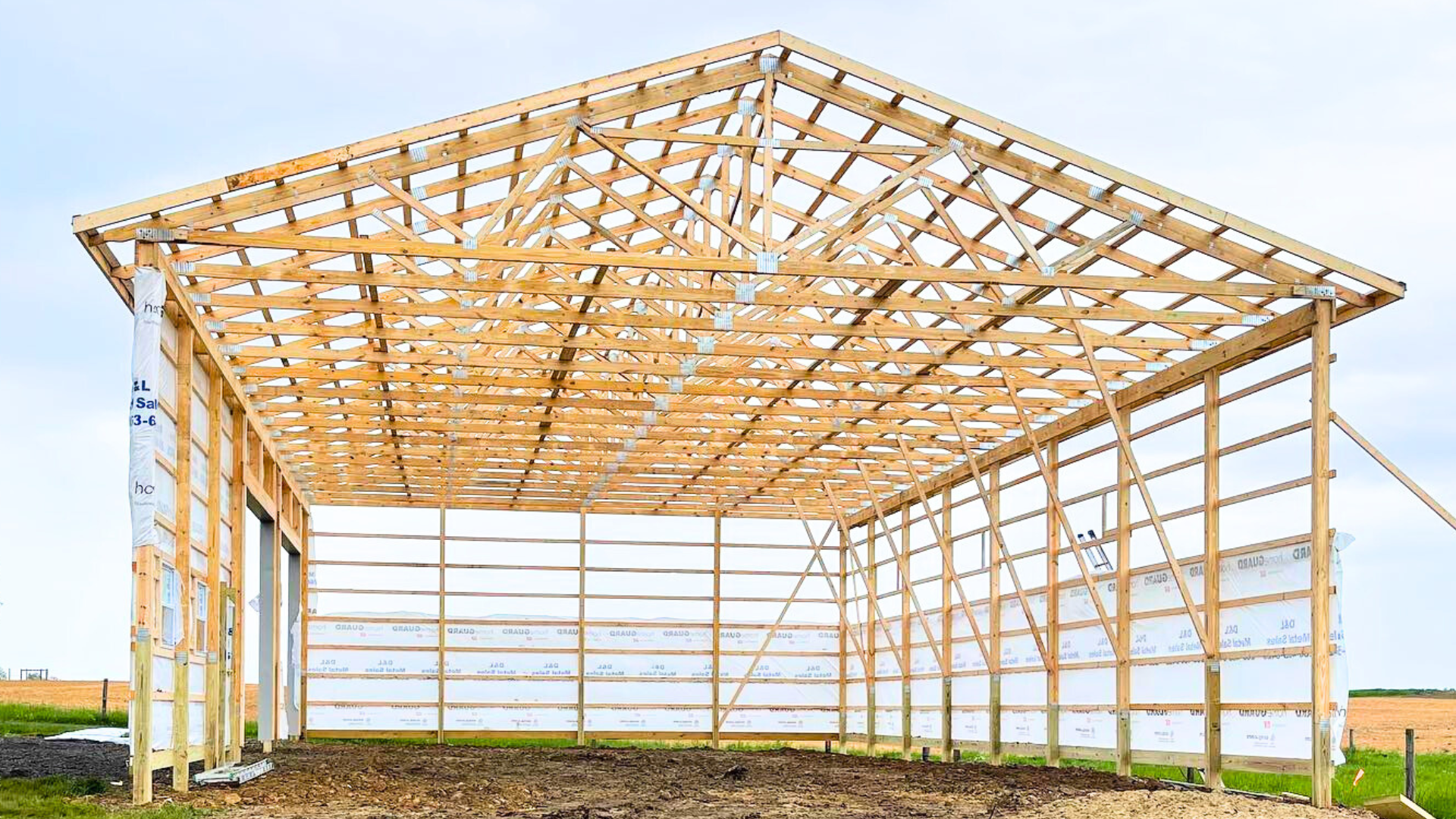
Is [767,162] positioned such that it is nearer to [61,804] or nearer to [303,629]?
[61,804]

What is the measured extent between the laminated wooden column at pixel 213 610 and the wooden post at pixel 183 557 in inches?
37.5

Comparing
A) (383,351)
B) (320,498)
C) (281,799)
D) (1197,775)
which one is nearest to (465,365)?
(383,351)

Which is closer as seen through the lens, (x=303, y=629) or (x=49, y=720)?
(x=303, y=629)

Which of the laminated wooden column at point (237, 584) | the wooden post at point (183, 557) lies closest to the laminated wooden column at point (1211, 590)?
the wooden post at point (183, 557)

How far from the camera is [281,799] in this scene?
48.8 feet

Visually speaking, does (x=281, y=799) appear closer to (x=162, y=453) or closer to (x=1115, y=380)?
(x=162, y=453)

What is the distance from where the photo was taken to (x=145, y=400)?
45.9ft

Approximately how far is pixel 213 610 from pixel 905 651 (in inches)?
523

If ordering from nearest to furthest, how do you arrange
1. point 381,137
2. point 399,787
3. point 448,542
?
point 381,137 → point 399,787 → point 448,542

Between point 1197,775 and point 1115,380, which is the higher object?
point 1115,380

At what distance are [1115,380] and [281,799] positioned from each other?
10947 millimetres

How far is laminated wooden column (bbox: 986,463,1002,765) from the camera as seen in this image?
23.0 meters

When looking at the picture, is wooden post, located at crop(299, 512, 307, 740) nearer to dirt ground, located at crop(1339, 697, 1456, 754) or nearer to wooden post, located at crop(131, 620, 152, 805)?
wooden post, located at crop(131, 620, 152, 805)

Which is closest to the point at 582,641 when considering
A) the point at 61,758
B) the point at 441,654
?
the point at 441,654
